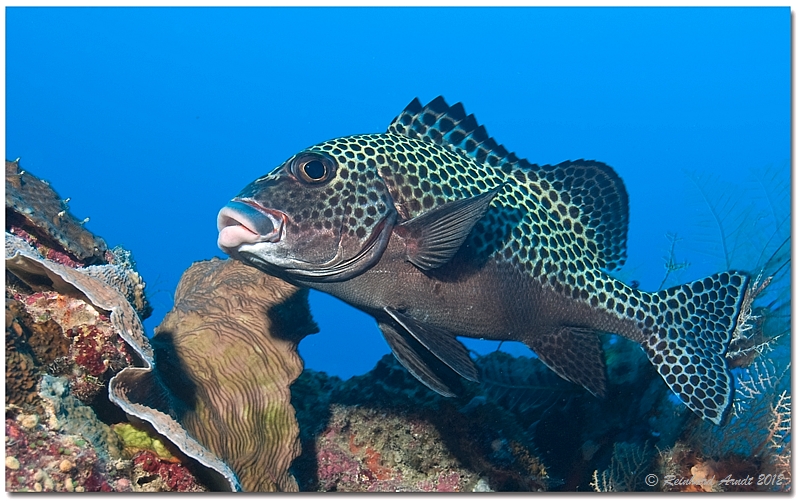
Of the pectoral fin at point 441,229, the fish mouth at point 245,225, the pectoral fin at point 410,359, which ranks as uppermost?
the fish mouth at point 245,225

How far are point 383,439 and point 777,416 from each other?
3.26 metres

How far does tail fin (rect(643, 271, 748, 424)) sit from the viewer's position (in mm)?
3646

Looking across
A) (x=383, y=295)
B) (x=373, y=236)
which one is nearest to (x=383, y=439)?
(x=383, y=295)

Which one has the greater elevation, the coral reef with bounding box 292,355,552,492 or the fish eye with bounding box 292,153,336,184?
the fish eye with bounding box 292,153,336,184

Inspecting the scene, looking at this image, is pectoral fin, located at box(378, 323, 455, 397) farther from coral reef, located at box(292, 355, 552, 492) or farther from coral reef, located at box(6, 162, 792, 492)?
coral reef, located at box(292, 355, 552, 492)

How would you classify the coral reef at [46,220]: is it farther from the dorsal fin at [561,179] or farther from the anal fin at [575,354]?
the anal fin at [575,354]

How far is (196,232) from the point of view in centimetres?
10262

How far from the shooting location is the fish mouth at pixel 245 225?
297 cm

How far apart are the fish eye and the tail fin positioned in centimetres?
263

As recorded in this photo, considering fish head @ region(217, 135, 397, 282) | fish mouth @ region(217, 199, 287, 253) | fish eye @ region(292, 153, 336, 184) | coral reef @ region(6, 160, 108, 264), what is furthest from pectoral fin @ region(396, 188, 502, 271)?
coral reef @ region(6, 160, 108, 264)

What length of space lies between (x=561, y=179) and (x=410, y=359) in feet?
6.63

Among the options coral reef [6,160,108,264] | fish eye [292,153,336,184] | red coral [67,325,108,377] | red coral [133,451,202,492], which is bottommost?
red coral [133,451,202,492]

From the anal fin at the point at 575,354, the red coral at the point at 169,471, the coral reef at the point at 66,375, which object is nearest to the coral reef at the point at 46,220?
the coral reef at the point at 66,375

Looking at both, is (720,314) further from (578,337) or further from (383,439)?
(383,439)
